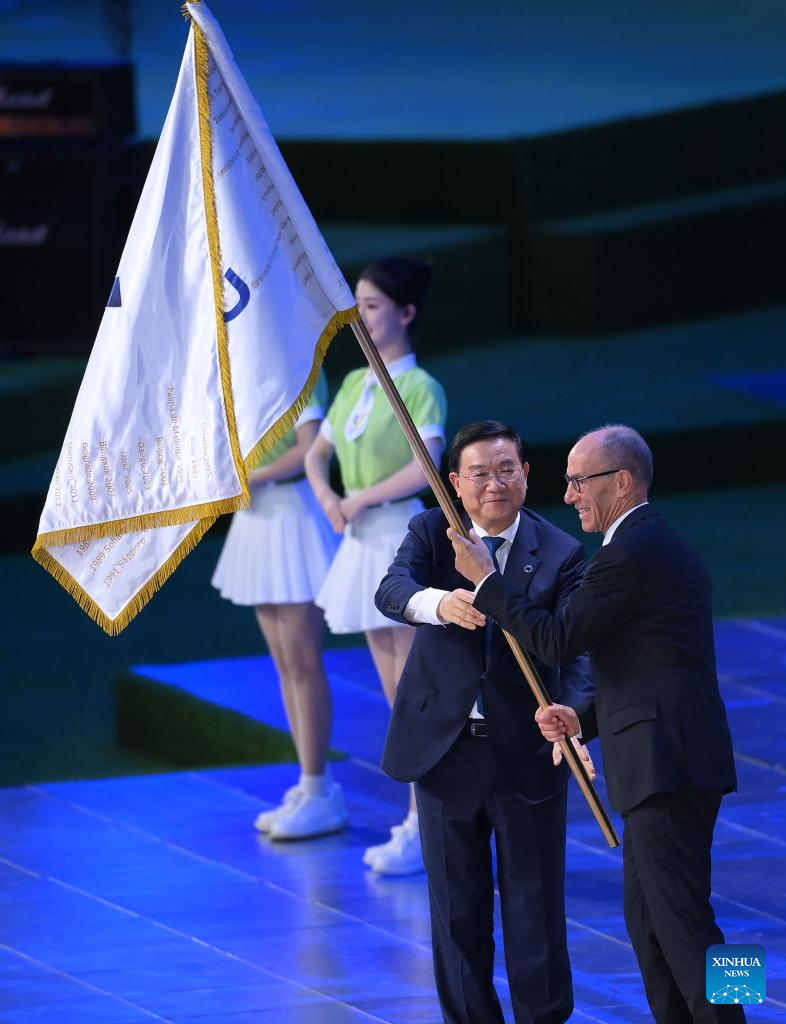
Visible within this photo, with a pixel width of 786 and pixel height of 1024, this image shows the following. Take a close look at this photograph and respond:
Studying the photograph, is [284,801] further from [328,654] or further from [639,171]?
[639,171]

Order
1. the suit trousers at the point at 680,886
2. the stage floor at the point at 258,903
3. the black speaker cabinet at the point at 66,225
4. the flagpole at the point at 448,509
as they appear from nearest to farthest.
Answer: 1. the suit trousers at the point at 680,886
2. the flagpole at the point at 448,509
3. the stage floor at the point at 258,903
4. the black speaker cabinet at the point at 66,225

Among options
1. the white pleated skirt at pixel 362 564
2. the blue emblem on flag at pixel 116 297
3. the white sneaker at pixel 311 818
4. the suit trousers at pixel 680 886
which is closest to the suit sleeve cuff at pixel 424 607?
the suit trousers at pixel 680 886

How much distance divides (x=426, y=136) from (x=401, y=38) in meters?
1.92

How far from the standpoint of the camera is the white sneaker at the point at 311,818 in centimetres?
597

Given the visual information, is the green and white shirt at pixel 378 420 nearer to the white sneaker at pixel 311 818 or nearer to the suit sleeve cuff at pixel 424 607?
the white sneaker at pixel 311 818

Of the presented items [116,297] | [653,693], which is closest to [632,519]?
[653,693]

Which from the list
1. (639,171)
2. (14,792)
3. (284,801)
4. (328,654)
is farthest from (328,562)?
(639,171)

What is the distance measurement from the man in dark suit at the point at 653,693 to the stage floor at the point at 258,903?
30.1 inches

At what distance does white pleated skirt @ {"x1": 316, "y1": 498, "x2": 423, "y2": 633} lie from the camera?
5625 mm

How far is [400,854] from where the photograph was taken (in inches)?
222

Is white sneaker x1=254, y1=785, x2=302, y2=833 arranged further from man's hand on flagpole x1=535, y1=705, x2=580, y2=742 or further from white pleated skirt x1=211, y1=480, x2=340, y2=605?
man's hand on flagpole x1=535, y1=705, x2=580, y2=742

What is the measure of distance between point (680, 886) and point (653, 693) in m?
0.35

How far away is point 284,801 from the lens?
20.4ft

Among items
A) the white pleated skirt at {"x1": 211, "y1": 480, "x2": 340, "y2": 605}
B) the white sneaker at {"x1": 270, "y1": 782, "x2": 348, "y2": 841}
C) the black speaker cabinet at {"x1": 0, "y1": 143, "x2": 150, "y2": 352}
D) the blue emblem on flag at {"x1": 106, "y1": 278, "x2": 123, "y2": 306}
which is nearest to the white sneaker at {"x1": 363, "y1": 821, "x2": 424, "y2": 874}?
the white sneaker at {"x1": 270, "y1": 782, "x2": 348, "y2": 841}
